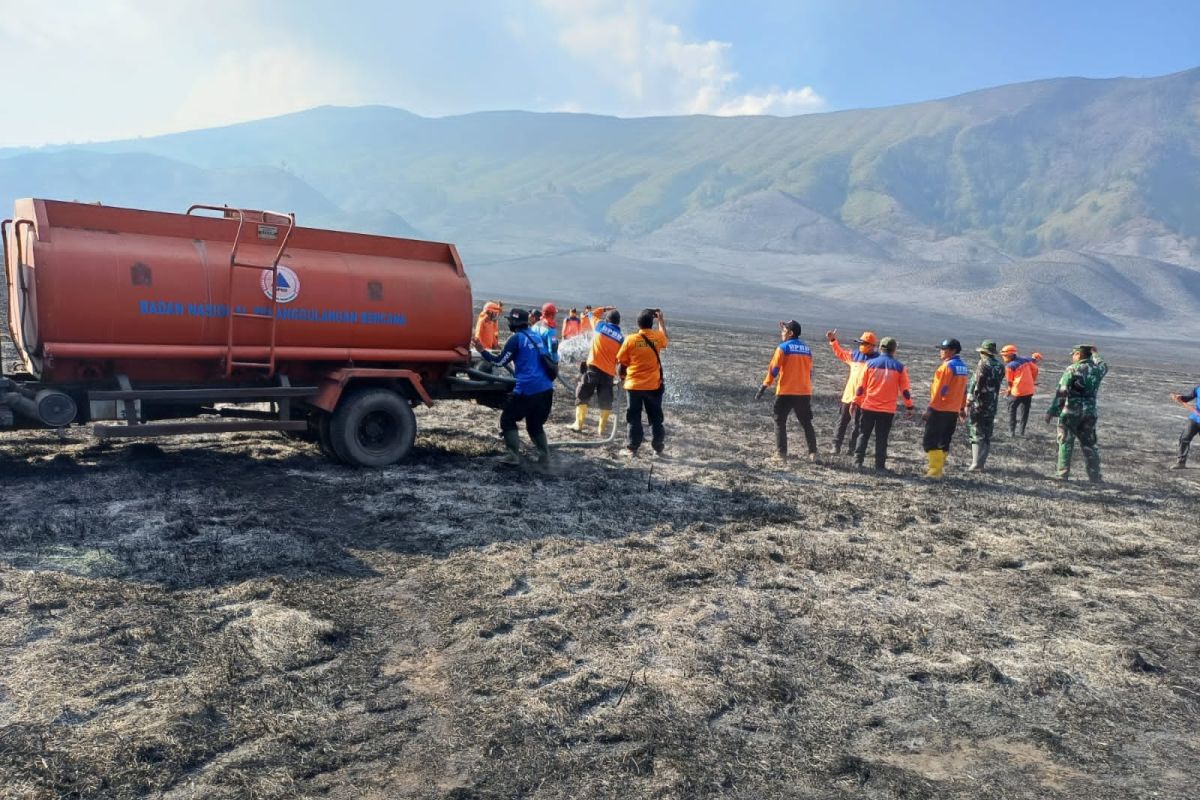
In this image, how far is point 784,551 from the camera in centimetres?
718

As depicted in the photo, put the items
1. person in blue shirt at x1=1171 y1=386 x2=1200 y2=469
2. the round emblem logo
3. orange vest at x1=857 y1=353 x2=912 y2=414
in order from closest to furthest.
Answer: the round emblem logo < orange vest at x1=857 y1=353 x2=912 y2=414 < person in blue shirt at x1=1171 y1=386 x2=1200 y2=469

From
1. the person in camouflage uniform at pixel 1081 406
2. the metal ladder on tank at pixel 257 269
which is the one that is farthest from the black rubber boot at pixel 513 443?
the person in camouflage uniform at pixel 1081 406

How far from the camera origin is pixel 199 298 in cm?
789

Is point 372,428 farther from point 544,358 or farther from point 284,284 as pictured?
point 544,358

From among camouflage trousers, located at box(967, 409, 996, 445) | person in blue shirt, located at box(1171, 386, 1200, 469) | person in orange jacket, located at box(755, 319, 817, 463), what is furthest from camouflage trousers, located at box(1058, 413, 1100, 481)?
person in orange jacket, located at box(755, 319, 817, 463)

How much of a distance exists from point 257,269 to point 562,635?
4960 millimetres

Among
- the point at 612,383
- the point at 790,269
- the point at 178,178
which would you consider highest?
the point at 178,178

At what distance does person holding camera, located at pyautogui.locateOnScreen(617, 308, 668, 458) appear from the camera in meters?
10.6

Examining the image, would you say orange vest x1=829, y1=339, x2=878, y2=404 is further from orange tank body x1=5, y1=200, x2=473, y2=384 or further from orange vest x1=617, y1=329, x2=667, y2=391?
orange tank body x1=5, y1=200, x2=473, y2=384

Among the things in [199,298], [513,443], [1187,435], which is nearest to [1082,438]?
[1187,435]

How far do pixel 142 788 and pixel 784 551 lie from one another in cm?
501

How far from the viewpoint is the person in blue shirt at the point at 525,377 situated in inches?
370

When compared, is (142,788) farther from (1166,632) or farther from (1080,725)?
(1166,632)

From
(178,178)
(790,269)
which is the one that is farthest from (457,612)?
(178,178)
